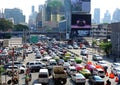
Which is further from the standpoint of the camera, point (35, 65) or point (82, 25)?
point (82, 25)

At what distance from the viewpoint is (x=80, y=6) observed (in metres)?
139

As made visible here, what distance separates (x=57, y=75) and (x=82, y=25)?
88.4 m

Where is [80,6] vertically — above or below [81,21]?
above

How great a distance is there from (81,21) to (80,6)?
647 inches

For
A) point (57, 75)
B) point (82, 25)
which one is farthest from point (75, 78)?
point (82, 25)

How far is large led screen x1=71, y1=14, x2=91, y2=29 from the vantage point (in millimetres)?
122375

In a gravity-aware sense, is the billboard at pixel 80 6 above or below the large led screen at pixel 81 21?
above

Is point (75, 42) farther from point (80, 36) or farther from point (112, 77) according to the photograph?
point (112, 77)

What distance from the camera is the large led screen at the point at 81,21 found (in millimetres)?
122375

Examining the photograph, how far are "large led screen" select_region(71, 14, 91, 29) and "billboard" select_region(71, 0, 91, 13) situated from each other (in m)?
13.6

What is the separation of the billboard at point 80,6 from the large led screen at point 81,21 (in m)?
13.6

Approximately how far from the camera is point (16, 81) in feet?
114

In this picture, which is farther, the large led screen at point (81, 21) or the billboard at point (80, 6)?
the billboard at point (80, 6)

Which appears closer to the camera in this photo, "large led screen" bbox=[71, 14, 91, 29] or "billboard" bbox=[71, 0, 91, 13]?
"large led screen" bbox=[71, 14, 91, 29]
